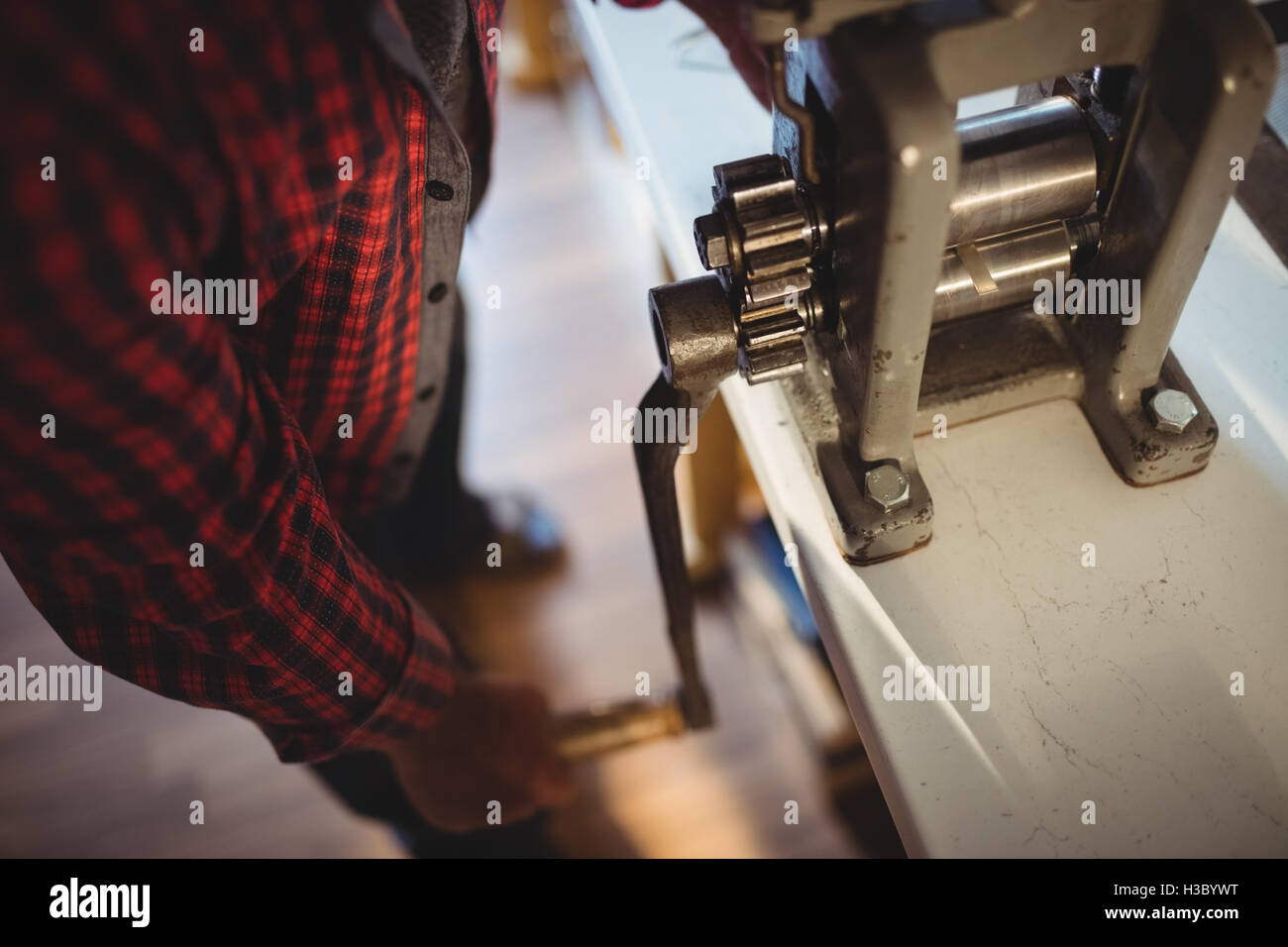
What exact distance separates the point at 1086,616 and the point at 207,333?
608 millimetres

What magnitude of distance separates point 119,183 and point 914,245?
16.9 inches

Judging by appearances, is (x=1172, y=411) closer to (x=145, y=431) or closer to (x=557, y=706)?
(x=145, y=431)

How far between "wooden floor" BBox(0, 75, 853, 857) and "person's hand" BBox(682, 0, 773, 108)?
59cm

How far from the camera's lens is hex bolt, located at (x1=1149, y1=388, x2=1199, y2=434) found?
646mm

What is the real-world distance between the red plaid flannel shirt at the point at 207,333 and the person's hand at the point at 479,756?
84 mm

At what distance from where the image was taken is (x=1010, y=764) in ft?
1.88

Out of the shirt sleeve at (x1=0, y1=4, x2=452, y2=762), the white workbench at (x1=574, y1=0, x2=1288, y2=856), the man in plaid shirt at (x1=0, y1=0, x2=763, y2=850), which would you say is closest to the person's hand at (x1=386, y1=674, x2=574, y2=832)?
the man in plaid shirt at (x1=0, y1=0, x2=763, y2=850)

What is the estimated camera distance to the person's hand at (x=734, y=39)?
0.74m

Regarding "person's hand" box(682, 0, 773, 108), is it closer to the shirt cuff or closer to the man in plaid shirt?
the man in plaid shirt

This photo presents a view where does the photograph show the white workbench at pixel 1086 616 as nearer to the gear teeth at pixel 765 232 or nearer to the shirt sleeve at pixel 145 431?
the gear teeth at pixel 765 232

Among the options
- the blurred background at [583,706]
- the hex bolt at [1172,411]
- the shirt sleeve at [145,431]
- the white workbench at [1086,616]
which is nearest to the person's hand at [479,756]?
the shirt sleeve at [145,431]

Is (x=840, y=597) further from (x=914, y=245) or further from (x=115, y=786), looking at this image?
(x=115, y=786)
